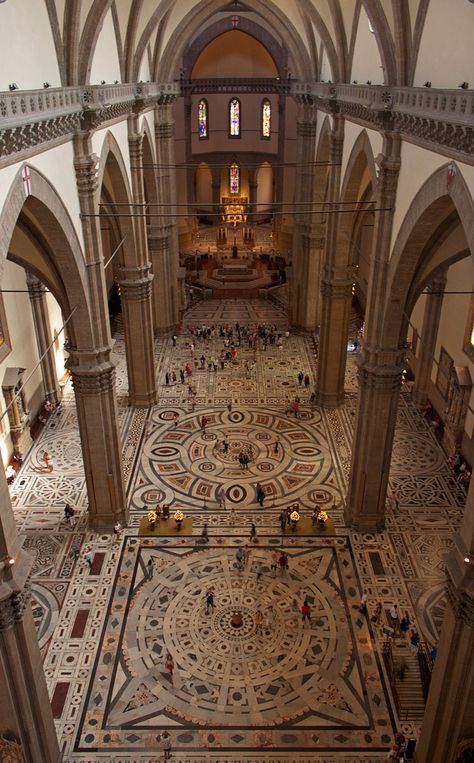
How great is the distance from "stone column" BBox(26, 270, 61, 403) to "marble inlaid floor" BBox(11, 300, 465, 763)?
0.83 m

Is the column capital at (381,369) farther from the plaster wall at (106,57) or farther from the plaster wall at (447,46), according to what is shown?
the plaster wall at (106,57)

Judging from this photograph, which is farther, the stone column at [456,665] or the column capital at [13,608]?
the stone column at [456,665]

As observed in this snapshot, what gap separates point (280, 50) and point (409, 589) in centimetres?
3412

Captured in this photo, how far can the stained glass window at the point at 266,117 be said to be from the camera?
4391 cm

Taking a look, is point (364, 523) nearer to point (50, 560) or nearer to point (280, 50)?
point (50, 560)

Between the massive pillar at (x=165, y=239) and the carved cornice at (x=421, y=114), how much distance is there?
11.1 m

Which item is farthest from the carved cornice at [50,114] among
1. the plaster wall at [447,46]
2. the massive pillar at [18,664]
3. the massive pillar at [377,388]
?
the plaster wall at [447,46]

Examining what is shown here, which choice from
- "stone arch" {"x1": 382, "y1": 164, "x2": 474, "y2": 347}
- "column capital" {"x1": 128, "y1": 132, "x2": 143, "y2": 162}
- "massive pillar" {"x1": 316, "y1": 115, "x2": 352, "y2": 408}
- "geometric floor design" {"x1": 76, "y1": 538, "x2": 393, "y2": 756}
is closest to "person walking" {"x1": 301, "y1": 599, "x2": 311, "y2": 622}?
"geometric floor design" {"x1": 76, "y1": 538, "x2": 393, "y2": 756}

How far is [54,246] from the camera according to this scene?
13812mm

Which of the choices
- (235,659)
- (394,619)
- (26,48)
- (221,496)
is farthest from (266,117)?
(235,659)

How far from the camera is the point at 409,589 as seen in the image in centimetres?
1578

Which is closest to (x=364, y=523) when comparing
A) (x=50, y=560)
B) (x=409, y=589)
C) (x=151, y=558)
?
(x=409, y=589)

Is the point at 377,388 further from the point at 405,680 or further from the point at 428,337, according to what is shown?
the point at 428,337

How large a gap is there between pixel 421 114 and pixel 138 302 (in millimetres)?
13012
